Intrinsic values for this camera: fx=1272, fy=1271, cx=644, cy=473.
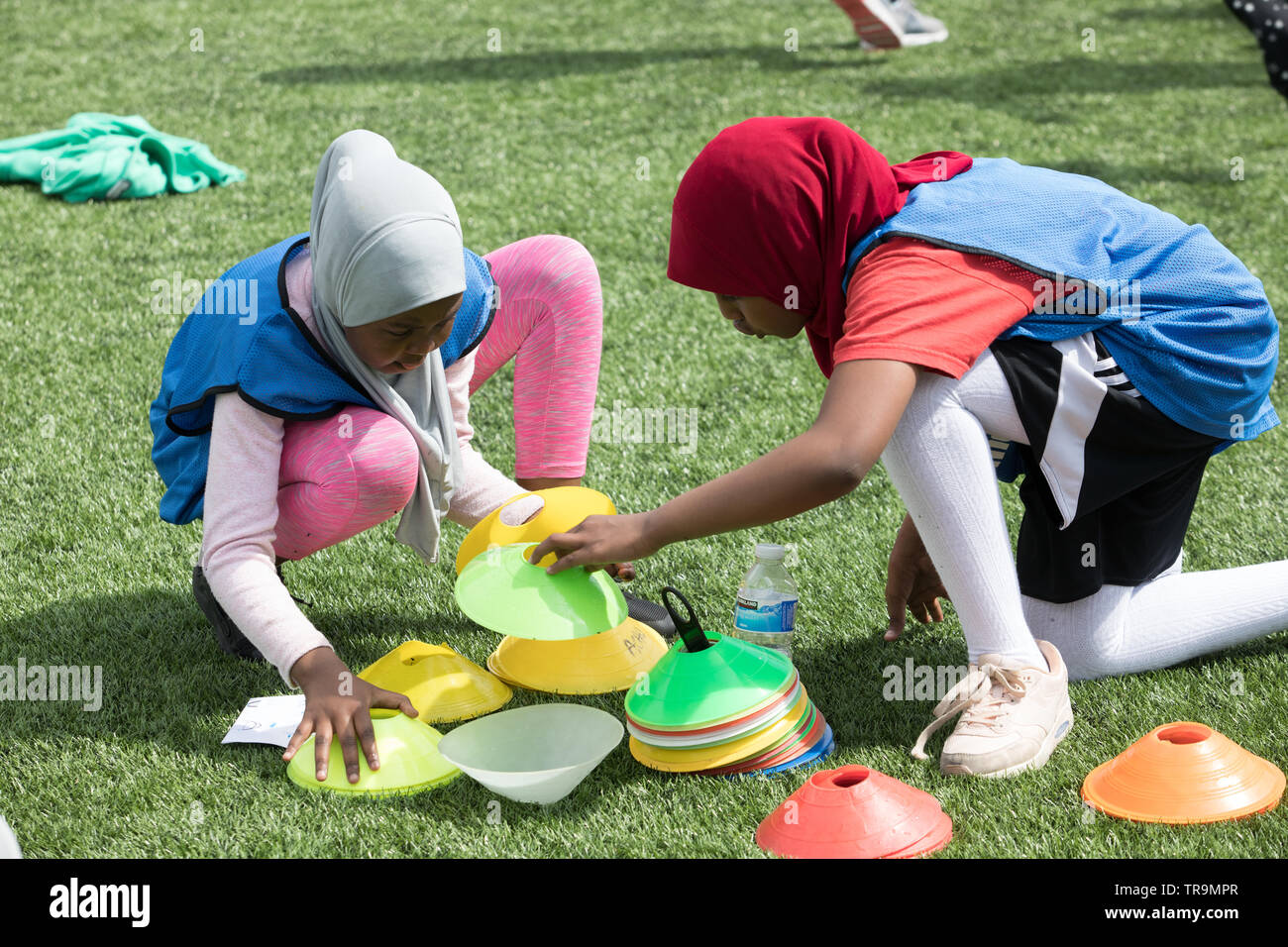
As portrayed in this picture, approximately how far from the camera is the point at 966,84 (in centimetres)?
740

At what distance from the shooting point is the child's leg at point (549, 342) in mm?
2756

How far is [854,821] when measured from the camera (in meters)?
1.87

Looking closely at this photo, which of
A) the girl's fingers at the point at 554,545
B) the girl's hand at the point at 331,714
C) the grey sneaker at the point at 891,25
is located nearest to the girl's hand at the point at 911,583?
the girl's fingers at the point at 554,545

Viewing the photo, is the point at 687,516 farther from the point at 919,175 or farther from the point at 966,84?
the point at 966,84

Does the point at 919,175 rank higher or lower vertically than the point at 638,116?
higher

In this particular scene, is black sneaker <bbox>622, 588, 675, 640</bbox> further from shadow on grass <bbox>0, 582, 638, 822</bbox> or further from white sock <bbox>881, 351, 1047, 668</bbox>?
white sock <bbox>881, 351, 1047, 668</bbox>

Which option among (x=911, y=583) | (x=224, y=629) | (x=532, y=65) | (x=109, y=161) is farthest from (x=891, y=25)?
(x=224, y=629)

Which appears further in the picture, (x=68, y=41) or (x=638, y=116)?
(x=68, y=41)

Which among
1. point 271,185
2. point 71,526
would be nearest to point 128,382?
point 71,526

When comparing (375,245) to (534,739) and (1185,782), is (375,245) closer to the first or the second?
(534,739)

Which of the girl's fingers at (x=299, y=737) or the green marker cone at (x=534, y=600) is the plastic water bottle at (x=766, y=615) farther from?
the girl's fingers at (x=299, y=737)

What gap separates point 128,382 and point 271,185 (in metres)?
2.07

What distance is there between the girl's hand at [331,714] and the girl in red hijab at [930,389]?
1.32ft

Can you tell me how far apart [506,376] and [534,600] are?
6.70 feet
